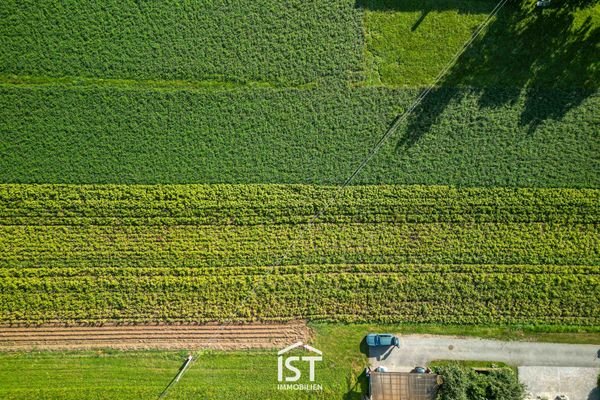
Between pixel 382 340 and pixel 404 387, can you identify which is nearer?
pixel 404 387

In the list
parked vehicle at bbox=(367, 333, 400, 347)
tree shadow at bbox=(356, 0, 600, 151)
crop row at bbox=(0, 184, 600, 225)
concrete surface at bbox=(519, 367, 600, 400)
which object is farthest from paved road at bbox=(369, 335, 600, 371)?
tree shadow at bbox=(356, 0, 600, 151)

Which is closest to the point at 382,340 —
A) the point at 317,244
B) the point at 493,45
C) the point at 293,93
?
the point at 317,244

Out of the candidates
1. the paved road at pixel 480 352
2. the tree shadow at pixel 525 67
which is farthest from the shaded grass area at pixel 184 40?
the paved road at pixel 480 352

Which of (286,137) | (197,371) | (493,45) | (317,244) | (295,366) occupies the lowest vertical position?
(197,371)

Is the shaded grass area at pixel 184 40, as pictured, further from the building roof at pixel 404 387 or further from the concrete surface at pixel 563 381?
the concrete surface at pixel 563 381

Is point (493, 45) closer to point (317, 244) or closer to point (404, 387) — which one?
point (317, 244)

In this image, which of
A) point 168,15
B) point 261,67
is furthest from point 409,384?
point 168,15

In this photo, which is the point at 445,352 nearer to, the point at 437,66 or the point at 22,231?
the point at 437,66
